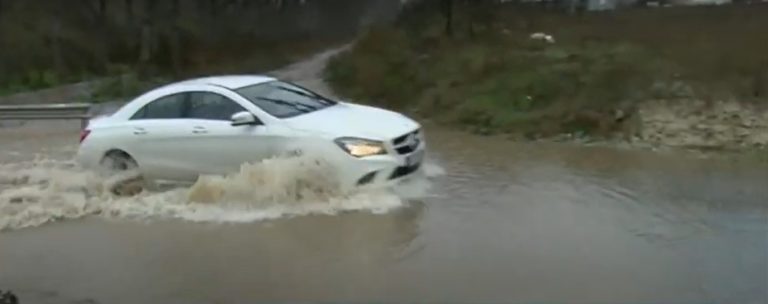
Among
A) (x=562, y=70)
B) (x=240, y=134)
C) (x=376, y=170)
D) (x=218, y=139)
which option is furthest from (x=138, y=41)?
(x=376, y=170)

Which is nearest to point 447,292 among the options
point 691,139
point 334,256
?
point 334,256

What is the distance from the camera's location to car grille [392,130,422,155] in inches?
449

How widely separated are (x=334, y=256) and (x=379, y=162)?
6.31 ft

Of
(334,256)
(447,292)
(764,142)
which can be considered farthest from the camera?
(764,142)

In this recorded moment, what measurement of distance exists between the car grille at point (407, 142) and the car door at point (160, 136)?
8.64 ft

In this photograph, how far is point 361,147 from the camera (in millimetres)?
11328

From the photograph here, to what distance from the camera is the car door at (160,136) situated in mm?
12586

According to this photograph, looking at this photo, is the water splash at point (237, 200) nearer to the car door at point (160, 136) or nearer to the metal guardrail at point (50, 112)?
the car door at point (160, 136)

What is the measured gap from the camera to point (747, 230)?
9.77 meters

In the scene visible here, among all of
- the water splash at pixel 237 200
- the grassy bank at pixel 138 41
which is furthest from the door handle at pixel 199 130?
the grassy bank at pixel 138 41

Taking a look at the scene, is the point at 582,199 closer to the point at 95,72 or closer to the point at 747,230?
the point at 747,230

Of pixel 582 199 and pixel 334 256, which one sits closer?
pixel 334 256

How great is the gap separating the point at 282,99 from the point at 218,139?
36.7 inches

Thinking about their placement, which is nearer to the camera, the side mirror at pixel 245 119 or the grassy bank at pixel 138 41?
the side mirror at pixel 245 119
